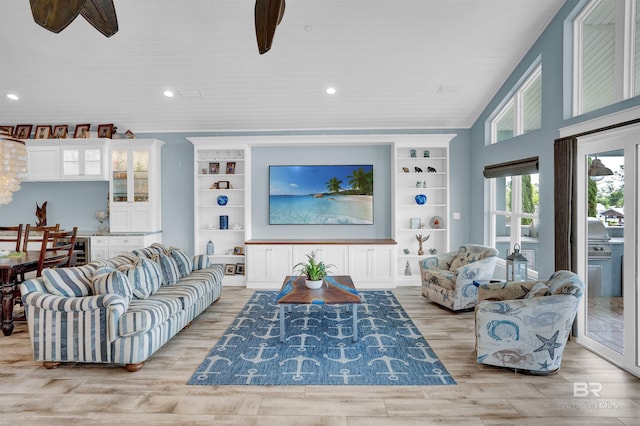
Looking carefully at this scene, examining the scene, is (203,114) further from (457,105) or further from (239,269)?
(457,105)

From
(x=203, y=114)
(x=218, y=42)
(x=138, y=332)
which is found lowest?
(x=138, y=332)

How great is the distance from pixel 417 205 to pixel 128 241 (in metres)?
4.88

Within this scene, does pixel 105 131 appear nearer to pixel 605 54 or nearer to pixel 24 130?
pixel 24 130

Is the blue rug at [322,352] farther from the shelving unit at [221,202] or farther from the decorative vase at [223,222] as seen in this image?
the decorative vase at [223,222]

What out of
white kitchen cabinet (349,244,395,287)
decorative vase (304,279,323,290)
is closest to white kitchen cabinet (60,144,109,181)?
decorative vase (304,279,323,290)

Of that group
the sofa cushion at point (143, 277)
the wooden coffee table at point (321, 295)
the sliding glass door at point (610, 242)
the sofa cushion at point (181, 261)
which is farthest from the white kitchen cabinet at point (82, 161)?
the sliding glass door at point (610, 242)

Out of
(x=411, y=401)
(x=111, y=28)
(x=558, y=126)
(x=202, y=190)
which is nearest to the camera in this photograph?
(x=111, y=28)

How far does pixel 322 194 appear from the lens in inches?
254

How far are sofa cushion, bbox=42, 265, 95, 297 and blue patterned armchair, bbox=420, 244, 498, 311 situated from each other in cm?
403

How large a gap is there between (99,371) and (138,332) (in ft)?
1.64

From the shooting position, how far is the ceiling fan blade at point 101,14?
1843 millimetres

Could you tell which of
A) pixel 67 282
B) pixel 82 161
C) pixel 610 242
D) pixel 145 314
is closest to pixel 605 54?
pixel 610 242

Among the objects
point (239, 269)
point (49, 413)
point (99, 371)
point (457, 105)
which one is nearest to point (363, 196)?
point (457, 105)

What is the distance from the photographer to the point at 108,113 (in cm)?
602
